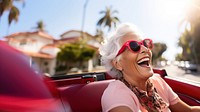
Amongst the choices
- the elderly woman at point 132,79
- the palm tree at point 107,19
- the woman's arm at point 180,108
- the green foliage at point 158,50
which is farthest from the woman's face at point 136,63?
the green foliage at point 158,50

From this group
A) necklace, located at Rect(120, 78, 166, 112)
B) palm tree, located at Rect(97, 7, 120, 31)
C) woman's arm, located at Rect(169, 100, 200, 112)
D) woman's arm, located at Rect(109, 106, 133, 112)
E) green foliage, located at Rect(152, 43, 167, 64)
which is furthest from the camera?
green foliage, located at Rect(152, 43, 167, 64)

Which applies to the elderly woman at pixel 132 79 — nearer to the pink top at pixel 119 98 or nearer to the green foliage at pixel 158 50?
the pink top at pixel 119 98

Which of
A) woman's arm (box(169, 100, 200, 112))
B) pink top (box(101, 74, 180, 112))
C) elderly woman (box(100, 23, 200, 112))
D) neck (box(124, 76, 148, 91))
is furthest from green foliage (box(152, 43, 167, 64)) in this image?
pink top (box(101, 74, 180, 112))

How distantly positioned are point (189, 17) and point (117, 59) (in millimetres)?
31359

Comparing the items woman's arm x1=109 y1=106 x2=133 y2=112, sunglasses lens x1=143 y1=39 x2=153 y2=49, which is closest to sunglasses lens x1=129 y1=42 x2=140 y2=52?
sunglasses lens x1=143 y1=39 x2=153 y2=49

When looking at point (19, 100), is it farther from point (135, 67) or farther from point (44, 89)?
point (135, 67)

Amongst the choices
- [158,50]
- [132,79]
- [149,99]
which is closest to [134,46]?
[132,79]

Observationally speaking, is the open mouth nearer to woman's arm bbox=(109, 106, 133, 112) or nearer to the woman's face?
the woman's face

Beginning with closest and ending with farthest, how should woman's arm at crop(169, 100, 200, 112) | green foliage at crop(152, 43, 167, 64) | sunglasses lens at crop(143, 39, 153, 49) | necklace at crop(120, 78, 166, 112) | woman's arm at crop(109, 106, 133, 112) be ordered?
woman's arm at crop(109, 106, 133, 112) < necklace at crop(120, 78, 166, 112) < sunglasses lens at crop(143, 39, 153, 49) < woman's arm at crop(169, 100, 200, 112) < green foliage at crop(152, 43, 167, 64)

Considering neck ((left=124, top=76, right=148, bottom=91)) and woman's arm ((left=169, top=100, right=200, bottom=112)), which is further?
woman's arm ((left=169, top=100, right=200, bottom=112))

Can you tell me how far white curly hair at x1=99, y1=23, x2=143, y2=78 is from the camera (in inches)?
72.5

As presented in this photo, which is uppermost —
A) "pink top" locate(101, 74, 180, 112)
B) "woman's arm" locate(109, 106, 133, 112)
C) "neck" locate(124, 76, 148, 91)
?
"neck" locate(124, 76, 148, 91)

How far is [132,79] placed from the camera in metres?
1.76

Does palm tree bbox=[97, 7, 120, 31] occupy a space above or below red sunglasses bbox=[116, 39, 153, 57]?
above
